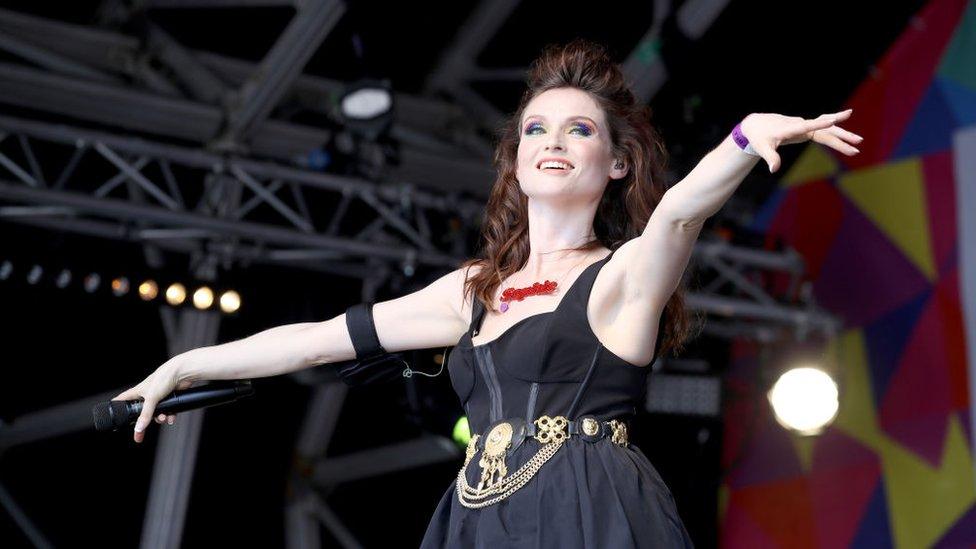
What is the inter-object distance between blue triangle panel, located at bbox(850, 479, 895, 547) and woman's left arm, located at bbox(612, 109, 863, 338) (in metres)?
5.11

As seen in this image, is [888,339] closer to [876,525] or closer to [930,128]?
[876,525]

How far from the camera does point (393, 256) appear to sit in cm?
607

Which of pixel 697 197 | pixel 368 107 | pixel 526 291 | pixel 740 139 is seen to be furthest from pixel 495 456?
pixel 368 107

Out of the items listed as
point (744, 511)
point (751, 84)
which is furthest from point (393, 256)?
point (744, 511)

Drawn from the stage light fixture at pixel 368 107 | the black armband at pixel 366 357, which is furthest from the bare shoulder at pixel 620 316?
the stage light fixture at pixel 368 107

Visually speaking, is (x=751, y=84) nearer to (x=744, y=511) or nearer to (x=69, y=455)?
(x=744, y=511)

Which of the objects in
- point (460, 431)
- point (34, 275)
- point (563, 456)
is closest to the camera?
point (563, 456)

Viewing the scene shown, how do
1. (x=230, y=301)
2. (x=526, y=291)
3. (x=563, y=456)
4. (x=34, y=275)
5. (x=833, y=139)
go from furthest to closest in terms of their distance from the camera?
(x=230, y=301) < (x=34, y=275) < (x=526, y=291) < (x=563, y=456) < (x=833, y=139)

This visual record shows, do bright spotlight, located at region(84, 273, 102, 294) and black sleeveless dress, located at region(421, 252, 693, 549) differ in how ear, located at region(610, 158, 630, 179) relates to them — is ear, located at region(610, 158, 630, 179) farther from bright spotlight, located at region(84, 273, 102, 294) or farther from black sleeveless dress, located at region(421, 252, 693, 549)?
bright spotlight, located at region(84, 273, 102, 294)

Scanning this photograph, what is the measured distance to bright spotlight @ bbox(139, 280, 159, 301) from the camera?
229 inches

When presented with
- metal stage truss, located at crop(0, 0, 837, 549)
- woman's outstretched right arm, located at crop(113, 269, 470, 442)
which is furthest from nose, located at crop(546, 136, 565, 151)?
metal stage truss, located at crop(0, 0, 837, 549)

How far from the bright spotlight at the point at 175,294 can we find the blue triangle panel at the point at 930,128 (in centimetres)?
397

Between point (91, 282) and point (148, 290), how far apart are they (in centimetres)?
26

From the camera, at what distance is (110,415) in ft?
7.68
